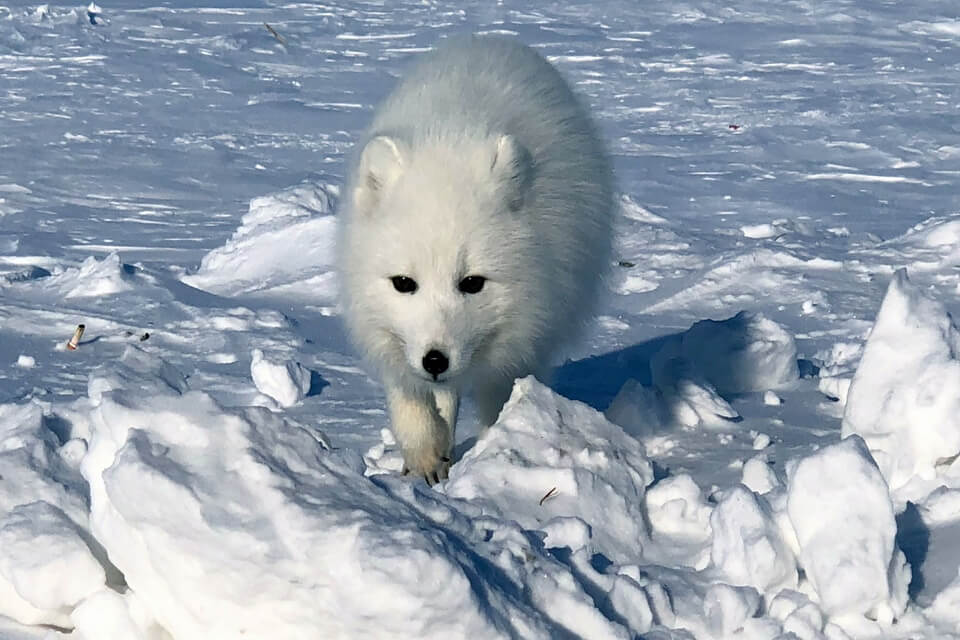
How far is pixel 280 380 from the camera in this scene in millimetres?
5418

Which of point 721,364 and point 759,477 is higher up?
point 759,477

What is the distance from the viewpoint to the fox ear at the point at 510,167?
4363 millimetres

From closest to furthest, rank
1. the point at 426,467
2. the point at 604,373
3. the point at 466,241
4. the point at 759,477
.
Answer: the point at 759,477
the point at 466,241
the point at 426,467
the point at 604,373

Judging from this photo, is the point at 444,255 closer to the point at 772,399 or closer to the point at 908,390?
the point at 908,390

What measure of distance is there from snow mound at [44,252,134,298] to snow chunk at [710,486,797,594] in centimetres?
472

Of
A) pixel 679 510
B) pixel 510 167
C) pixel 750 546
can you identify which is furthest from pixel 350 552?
pixel 510 167

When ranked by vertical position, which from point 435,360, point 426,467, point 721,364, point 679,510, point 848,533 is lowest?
point 426,467

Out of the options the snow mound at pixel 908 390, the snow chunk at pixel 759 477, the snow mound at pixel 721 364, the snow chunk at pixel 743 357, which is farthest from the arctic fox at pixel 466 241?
the snow mound at pixel 908 390

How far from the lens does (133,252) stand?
324 inches

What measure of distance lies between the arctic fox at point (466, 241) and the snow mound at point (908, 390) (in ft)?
3.70

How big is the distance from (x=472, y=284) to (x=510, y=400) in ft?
1.29

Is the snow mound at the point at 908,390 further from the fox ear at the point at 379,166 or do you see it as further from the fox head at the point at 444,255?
the fox ear at the point at 379,166

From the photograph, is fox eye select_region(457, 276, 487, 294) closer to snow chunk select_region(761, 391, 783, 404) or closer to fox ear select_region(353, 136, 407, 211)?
fox ear select_region(353, 136, 407, 211)

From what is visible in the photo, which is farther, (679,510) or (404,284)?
(404,284)
